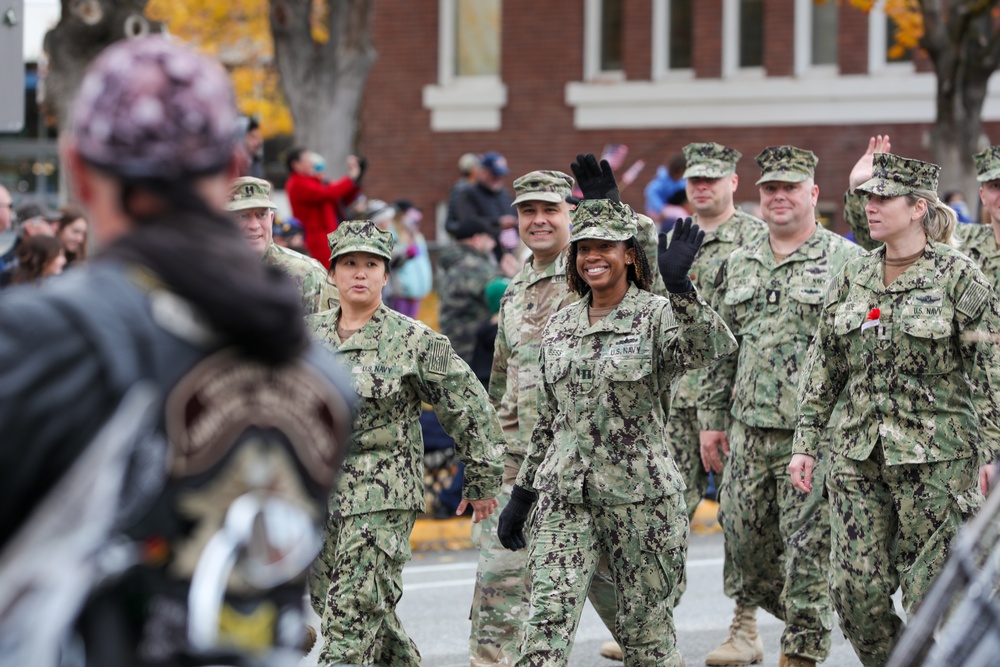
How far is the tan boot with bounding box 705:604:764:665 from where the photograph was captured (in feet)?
28.6

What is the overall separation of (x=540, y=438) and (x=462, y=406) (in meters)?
0.39

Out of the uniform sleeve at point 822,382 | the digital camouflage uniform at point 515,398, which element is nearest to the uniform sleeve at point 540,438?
the digital camouflage uniform at point 515,398

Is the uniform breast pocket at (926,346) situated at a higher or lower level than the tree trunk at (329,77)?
lower

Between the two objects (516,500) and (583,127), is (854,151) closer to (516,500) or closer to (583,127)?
(583,127)

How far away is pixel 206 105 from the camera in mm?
2877

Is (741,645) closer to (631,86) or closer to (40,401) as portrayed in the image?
(40,401)

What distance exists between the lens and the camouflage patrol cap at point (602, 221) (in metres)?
7.27

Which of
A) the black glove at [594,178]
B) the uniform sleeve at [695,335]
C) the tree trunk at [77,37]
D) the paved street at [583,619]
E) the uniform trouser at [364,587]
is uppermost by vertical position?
the tree trunk at [77,37]

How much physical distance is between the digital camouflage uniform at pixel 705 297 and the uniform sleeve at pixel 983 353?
2319 mm

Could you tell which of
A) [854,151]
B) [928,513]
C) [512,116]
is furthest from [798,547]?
[512,116]

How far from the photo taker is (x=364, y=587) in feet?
23.8

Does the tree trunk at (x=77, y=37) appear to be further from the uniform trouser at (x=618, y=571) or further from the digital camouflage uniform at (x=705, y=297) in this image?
the uniform trouser at (x=618, y=571)

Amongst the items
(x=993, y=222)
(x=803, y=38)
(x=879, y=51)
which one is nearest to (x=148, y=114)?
(x=993, y=222)

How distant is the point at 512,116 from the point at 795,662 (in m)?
17.1
